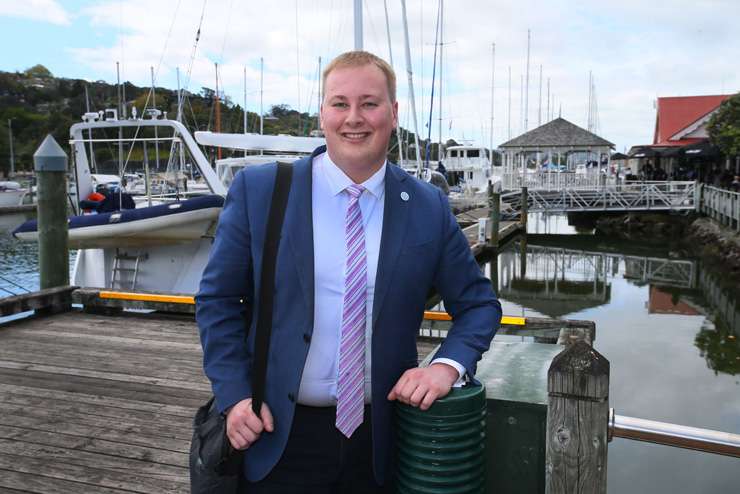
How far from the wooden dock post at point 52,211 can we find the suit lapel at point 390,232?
6.13 m

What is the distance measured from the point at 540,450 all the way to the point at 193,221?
9.50m

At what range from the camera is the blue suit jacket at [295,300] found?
Result: 191 cm

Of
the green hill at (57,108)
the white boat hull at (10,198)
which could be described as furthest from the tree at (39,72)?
the white boat hull at (10,198)

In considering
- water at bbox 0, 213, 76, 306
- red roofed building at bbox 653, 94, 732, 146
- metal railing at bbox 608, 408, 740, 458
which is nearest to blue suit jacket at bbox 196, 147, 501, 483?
metal railing at bbox 608, 408, 740, 458

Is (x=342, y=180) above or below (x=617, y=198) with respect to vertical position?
above

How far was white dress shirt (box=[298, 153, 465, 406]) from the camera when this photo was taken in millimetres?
1948

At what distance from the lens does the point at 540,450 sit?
2350mm

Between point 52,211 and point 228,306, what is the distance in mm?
6138

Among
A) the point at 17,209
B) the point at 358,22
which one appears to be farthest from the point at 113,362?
the point at 17,209

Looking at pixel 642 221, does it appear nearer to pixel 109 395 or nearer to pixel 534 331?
pixel 534 331

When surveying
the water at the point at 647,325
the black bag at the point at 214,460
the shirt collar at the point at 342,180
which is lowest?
the water at the point at 647,325

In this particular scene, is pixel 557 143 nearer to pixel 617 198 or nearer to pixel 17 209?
pixel 617 198

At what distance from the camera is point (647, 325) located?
1434 centimetres

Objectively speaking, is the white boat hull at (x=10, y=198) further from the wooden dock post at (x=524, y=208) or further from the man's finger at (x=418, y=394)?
the man's finger at (x=418, y=394)
